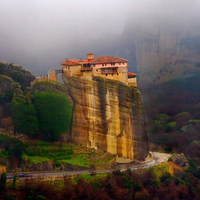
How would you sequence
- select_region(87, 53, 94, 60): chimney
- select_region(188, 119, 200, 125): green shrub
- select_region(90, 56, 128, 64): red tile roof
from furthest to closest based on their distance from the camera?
1. select_region(188, 119, 200, 125): green shrub
2. select_region(87, 53, 94, 60): chimney
3. select_region(90, 56, 128, 64): red tile roof

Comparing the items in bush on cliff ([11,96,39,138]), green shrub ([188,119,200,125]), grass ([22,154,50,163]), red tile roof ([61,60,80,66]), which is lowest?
grass ([22,154,50,163])

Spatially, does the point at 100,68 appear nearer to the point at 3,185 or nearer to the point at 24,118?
the point at 24,118

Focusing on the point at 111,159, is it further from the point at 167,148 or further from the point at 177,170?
the point at 167,148

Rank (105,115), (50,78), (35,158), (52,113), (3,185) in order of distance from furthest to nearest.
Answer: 1. (50,78)
2. (105,115)
3. (52,113)
4. (35,158)
5. (3,185)

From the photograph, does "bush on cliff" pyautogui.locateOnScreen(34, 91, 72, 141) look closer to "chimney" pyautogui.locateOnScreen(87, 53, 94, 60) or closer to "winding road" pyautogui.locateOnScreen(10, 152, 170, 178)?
"winding road" pyautogui.locateOnScreen(10, 152, 170, 178)

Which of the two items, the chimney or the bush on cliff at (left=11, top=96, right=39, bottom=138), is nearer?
the bush on cliff at (left=11, top=96, right=39, bottom=138)

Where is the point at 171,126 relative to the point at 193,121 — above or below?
below

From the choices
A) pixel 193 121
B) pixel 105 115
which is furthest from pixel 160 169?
pixel 193 121

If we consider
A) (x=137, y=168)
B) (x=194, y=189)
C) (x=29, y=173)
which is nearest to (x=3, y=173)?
(x=29, y=173)

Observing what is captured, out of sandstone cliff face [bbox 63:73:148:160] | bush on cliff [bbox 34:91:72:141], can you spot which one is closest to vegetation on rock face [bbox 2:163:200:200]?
sandstone cliff face [bbox 63:73:148:160]
